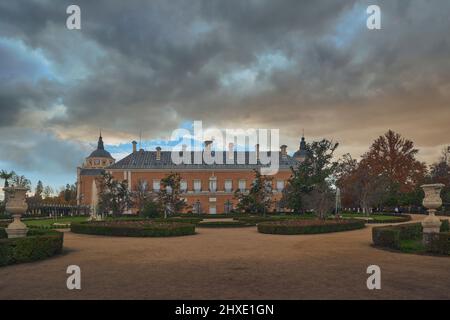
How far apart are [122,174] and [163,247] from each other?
41.7 m

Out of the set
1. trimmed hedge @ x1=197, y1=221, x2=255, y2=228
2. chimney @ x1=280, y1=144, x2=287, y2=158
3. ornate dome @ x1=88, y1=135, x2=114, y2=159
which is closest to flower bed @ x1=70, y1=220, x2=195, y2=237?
trimmed hedge @ x1=197, y1=221, x2=255, y2=228

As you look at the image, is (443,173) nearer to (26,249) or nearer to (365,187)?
(365,187)

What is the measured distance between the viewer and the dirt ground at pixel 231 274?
23.2 feet

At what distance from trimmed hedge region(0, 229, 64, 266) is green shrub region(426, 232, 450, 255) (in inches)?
464

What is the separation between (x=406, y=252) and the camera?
12453 millimetres

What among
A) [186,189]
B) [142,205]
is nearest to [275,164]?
[186,189]

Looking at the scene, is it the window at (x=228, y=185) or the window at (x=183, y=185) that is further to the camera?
the window at (x=228, y=185)

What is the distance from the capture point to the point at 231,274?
8766 millimetres

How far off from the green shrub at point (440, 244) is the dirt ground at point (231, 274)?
0.74 m

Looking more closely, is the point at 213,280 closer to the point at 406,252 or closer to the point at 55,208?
the point at 406,252

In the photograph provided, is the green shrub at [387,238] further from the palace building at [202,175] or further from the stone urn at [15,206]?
the palace building at [202,175]

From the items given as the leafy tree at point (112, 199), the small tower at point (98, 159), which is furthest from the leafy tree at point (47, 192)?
the leafy tree at point (112, 199)

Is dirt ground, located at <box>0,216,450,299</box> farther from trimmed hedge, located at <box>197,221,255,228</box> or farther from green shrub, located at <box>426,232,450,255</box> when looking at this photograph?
trimmed hedge, located at <box>197,221,255,228</box>

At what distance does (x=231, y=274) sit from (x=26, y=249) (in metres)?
6.22
